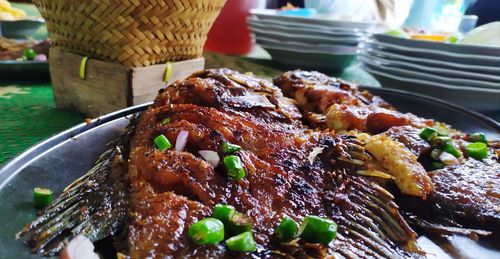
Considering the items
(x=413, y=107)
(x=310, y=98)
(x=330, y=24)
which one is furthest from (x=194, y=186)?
(x=330, y=24)

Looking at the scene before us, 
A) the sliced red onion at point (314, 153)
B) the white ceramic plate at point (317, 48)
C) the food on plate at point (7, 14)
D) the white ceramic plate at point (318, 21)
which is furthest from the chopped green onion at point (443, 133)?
the food on plate at point (7, 14)

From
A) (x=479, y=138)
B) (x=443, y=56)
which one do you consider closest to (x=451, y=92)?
(x=443, y=56)

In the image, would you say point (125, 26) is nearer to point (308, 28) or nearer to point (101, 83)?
point (101, 83)

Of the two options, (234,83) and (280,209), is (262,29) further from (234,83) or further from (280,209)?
(280,209)

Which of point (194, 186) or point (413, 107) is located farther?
point (413, 107)

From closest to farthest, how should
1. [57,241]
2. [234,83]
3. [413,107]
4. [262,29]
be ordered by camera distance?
[57,241] < [234,83] < [413,107] < [262,29]
